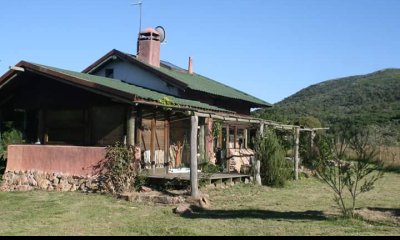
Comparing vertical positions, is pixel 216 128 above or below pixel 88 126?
above

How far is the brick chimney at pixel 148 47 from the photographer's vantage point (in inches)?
911

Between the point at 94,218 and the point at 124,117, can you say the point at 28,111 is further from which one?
the point at 94,218

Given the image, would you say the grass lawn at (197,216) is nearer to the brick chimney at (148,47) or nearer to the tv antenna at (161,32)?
the brick chimney at (148,47)

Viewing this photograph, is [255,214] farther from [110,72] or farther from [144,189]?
[110,72]

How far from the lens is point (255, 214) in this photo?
10.7m

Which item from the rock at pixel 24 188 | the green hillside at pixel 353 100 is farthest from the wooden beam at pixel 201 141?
the green hillside at pixel 353 100

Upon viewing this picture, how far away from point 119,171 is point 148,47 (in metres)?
10.5

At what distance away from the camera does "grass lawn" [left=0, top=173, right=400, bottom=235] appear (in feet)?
28.9

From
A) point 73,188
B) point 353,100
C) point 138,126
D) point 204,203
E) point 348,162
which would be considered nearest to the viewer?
point 348,162

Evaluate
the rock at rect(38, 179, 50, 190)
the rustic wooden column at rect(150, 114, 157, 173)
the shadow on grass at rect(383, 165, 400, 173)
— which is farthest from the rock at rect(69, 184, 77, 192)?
the shadow on grass at rect(383, 165, 400, 173)

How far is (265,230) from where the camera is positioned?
876cm

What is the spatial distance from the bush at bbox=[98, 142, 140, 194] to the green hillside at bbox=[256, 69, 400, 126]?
33.9m

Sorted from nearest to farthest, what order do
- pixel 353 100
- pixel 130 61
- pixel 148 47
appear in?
pixel 130 61 → pixel 148 47 → pixel 353 100

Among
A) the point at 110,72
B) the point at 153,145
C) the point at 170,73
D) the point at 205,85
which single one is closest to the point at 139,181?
the point at 153,145
